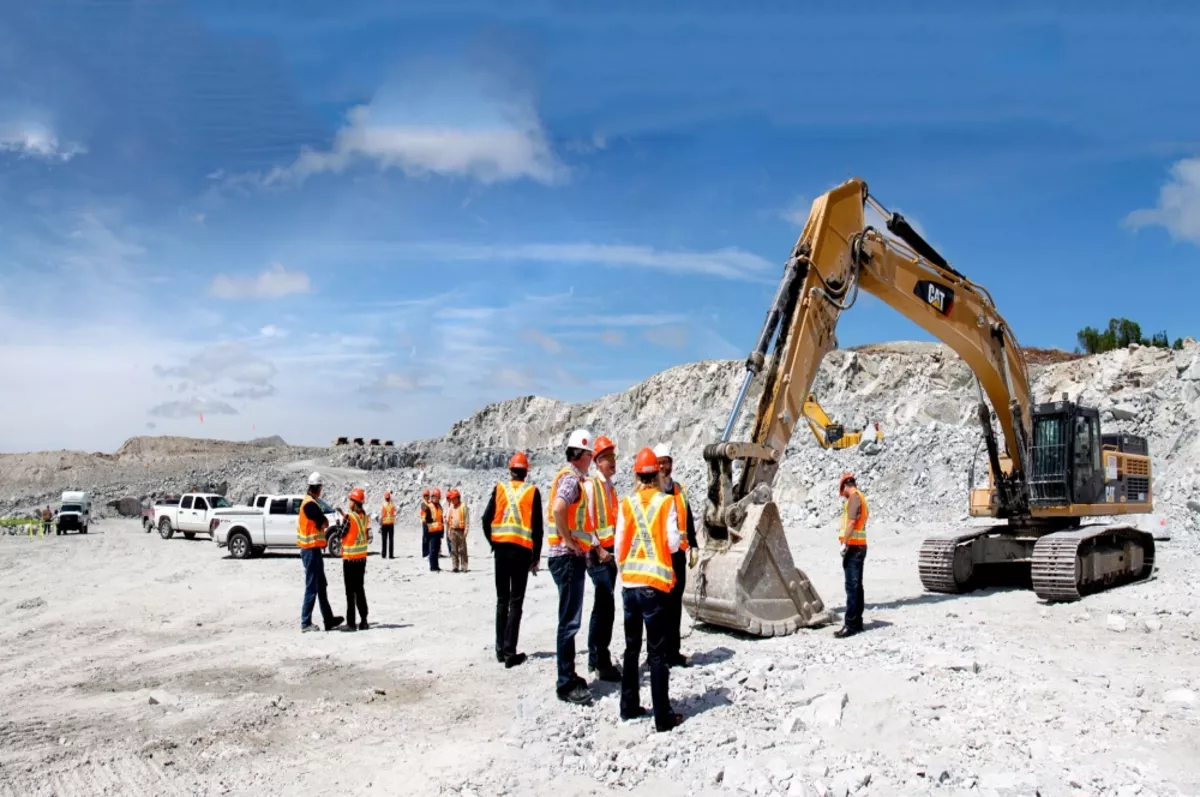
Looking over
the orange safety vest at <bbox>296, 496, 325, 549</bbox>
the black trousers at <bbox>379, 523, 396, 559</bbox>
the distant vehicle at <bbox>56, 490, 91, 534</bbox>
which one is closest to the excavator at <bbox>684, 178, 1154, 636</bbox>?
the orange safety vest at <bbox>296, 496, 325, 549</bbox>

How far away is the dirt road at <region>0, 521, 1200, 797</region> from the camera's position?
17.6ft

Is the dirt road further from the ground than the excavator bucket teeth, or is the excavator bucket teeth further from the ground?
the excavator bucket teeth

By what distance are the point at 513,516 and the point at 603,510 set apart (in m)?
1.11

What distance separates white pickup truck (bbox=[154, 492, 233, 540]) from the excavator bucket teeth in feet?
85.7

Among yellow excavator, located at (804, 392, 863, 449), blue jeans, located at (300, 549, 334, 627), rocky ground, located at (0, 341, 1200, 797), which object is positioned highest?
yellow excavator, located at (804, 392, 863, 449)

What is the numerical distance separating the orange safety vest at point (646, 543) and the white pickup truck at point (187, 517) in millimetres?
27811

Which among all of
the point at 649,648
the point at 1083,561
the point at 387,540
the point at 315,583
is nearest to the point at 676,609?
the point at 649,648

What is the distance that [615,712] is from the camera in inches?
256

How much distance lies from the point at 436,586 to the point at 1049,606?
32.3ft

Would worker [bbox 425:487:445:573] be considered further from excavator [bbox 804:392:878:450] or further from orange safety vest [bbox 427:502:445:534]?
excavator [bbox 804:392:878:450]

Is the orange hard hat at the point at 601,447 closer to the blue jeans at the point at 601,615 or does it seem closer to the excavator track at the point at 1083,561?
the blue jeans at the point at 601,615

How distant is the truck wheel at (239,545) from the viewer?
23.3 metres

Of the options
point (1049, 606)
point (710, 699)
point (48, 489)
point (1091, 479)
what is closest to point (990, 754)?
point (710, 699)

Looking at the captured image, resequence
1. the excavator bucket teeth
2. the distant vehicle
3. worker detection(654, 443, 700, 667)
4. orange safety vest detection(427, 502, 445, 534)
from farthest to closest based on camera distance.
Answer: the distant vehicle
orange safety vest detection(427, 502, 445, 534)
the excavator bucket teeth
worker detection(654, 443, 700, 667)
